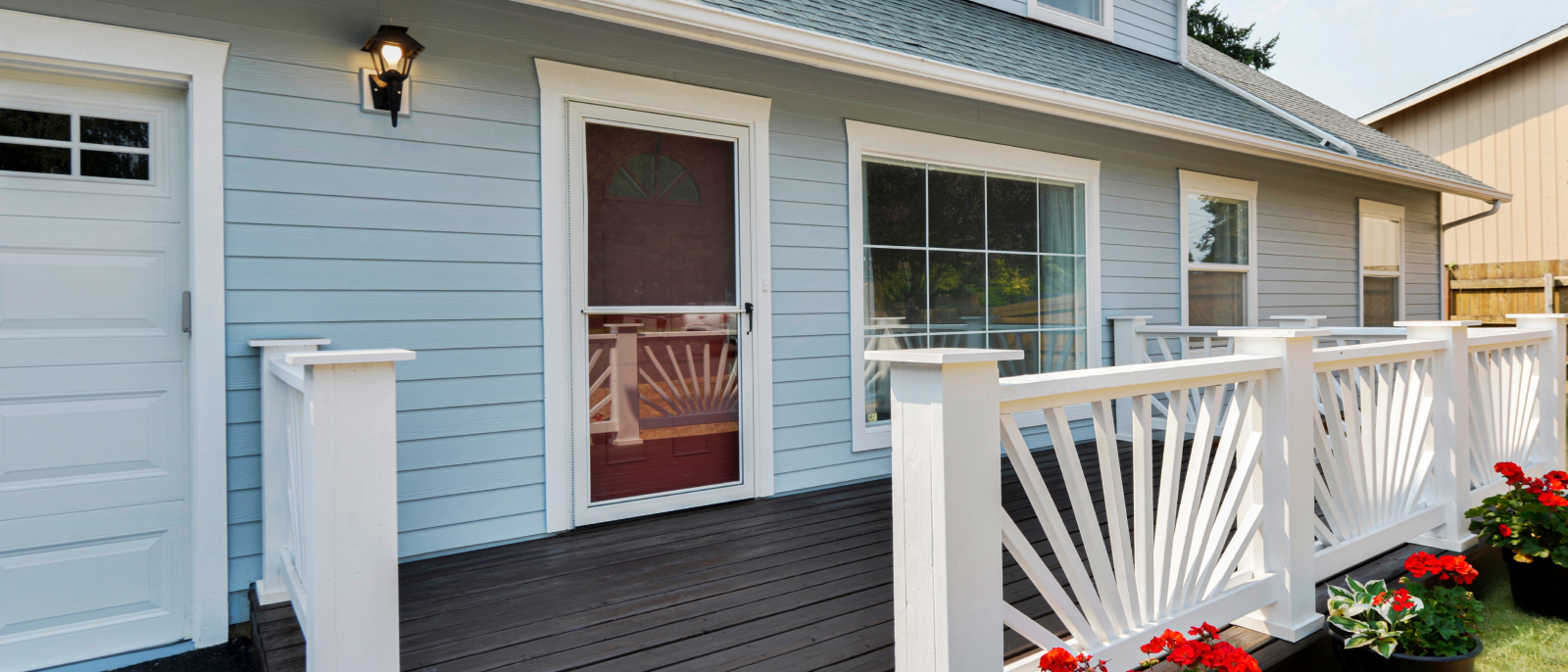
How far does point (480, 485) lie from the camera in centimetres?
283

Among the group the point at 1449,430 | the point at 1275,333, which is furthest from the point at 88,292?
the point at 1449,430

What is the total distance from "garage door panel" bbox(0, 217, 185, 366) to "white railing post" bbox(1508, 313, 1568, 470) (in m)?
5.50

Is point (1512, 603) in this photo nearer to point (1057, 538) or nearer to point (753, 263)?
point (1057, 538)

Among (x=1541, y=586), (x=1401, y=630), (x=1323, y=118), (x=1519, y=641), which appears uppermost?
(x=1323, y=118)

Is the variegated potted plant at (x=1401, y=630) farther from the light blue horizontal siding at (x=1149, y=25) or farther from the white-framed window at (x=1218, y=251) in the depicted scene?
the light blue horizontal siding at (x=1149, y=25)

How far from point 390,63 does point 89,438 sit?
1.49 m

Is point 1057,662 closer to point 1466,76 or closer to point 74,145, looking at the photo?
point 74,145

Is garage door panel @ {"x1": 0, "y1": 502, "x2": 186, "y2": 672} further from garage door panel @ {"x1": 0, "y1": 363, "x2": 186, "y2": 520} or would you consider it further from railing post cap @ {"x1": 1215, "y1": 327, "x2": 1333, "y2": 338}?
railing post cap @ {"x1": 1215, "y1": 327, "x2": 1333, "y2": 338}

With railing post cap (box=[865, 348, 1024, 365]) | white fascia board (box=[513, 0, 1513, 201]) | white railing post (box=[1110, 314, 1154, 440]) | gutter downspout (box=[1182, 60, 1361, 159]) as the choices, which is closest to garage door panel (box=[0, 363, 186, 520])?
white fascia board (box=[513, 0, 1513, 201])

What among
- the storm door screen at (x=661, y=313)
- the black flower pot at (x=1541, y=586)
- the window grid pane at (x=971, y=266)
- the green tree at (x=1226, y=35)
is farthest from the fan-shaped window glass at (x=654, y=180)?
the green tree at (x=1226, y=35)

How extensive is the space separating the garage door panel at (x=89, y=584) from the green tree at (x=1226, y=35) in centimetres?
2077

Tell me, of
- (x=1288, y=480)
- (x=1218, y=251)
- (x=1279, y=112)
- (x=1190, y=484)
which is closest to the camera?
(x=1190, y=484)

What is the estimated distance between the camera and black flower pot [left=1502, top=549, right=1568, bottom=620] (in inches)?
103

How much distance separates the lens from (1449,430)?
292cm
